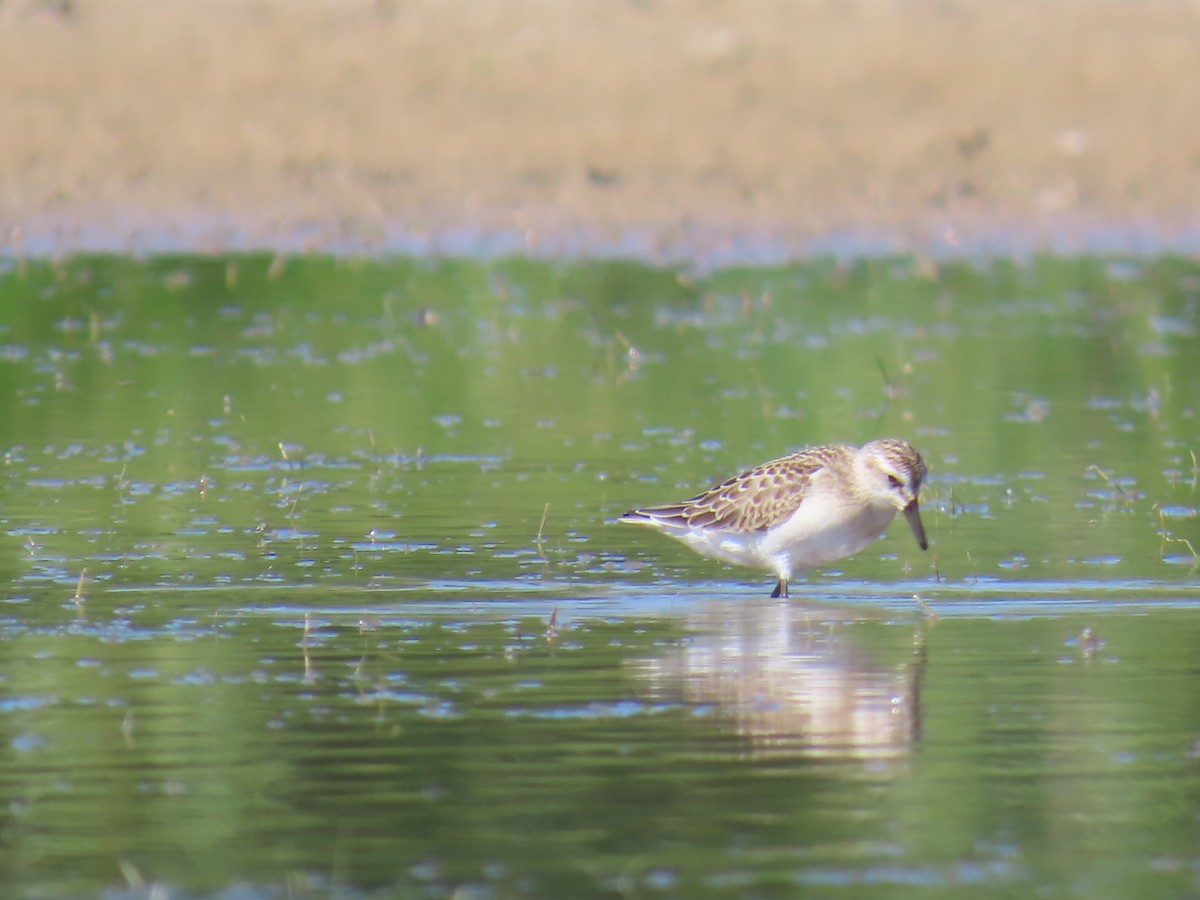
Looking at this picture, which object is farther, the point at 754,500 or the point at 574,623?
the point at 754,500

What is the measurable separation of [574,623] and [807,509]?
5.24 ft

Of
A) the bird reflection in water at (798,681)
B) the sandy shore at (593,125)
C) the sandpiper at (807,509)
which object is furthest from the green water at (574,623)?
the sandy shore at (593,125)

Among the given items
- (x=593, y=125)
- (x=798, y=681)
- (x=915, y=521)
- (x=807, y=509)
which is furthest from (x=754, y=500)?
(x=593, y=125)

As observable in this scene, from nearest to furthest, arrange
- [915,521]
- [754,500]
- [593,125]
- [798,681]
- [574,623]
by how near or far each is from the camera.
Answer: [798,681] → [574,623] → [915,521] → [754,500] → [593,125]

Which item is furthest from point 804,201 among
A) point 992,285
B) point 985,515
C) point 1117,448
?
point 985,515

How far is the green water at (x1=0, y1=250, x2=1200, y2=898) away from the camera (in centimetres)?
733

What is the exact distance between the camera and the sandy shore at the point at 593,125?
1192 inches

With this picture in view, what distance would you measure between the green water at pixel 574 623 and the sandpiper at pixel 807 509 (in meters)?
0.24

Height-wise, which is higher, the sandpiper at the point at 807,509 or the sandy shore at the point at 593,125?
the sandy shore at the point at 593,125

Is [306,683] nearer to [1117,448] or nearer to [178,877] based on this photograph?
[178,877]

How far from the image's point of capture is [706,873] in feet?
22.9

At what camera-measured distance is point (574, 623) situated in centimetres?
1092

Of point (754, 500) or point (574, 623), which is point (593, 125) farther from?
point (574, 623)

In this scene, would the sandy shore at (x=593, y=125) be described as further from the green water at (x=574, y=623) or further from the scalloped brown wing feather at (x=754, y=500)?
the scalloped brown wing feather at (x=754, y=500)
